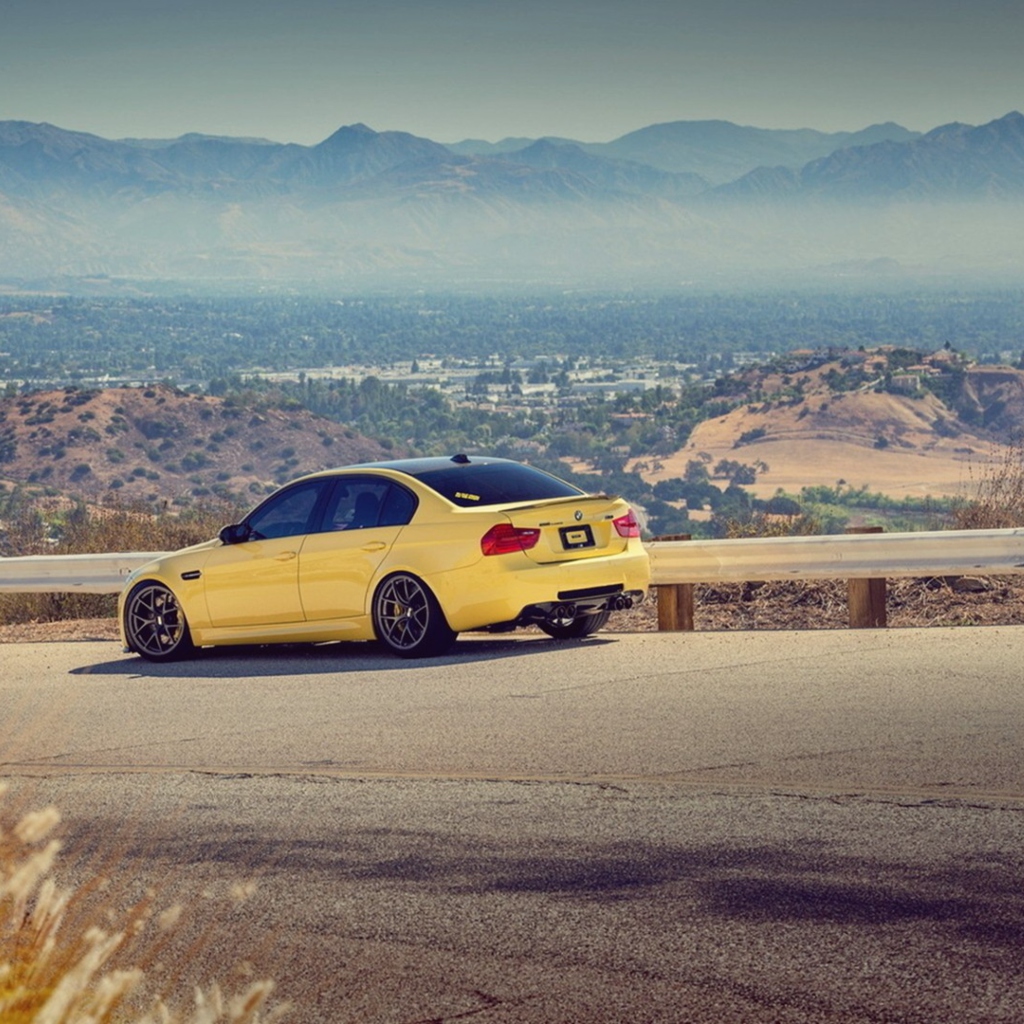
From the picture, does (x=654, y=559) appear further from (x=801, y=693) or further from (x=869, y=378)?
(x=869, y=378)

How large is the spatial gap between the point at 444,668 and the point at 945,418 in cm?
12297

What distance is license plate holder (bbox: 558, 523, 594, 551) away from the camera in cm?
1223

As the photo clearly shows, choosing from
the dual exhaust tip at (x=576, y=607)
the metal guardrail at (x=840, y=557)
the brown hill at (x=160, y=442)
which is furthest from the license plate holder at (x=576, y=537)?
the brown hill at (x=160, y=442)

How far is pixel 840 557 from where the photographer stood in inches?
519

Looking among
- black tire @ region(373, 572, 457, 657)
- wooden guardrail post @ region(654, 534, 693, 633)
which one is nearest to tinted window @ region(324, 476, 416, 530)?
black tire @ region(373, 572, 457, 657)

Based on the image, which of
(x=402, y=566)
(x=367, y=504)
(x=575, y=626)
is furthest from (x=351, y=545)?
(x=575, y=626)

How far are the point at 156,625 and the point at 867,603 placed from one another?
5.35m

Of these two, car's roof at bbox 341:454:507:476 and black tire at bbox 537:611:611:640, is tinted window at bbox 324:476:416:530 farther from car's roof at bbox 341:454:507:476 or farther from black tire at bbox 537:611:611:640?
→ black tire at bbox 537:611:611:640

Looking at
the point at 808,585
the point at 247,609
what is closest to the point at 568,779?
the point at 247,609

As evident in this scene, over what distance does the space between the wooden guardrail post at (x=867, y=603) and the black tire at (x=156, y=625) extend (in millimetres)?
4980

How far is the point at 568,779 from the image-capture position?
8094 millimetres

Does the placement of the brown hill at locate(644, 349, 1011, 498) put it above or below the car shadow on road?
below

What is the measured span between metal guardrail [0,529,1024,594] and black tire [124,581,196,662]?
3.62 meters

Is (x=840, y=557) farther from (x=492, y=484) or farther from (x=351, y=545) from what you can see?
(x=351, y=545)
